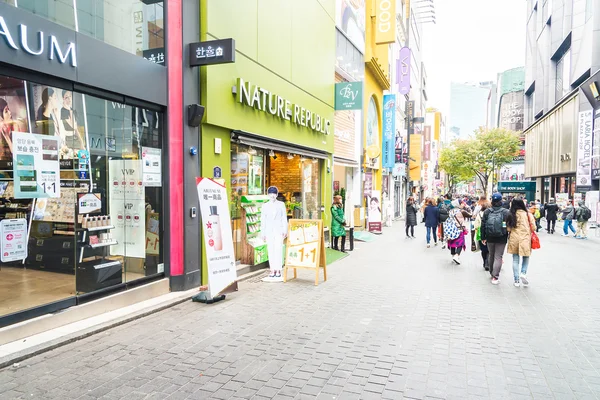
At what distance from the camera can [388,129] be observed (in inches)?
1022

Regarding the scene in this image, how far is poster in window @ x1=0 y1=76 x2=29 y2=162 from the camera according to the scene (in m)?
5.41

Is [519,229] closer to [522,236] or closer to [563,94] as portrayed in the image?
[522,236]

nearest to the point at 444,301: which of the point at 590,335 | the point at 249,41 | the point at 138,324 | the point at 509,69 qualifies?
the point at 590,335

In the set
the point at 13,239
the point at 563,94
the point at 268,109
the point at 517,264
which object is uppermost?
the point at 563,94

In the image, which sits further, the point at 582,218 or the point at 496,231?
the point at 582,218

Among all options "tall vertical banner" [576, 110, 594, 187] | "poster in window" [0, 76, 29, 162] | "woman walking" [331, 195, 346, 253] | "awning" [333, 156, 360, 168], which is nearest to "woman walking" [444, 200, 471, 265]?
"woman walking" [331, 195, 346, 253]

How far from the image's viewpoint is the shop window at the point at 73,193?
5.41 metres

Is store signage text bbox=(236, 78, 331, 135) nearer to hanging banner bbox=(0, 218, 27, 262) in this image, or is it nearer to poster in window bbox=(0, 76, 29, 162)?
poster in window bbox=(0, 76, 29, 162)

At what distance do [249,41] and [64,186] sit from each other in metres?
5.42

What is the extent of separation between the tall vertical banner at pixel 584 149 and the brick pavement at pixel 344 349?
844 inches

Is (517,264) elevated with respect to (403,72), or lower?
lower

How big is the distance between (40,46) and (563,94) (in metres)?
38.9

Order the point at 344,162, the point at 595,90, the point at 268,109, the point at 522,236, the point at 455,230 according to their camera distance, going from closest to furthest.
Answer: the point at 522,236, the point at 268,109, the point at 455,230, the point at 344,162, the point at 595,90

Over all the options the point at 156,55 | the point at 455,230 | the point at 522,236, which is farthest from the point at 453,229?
the point at 156,55
